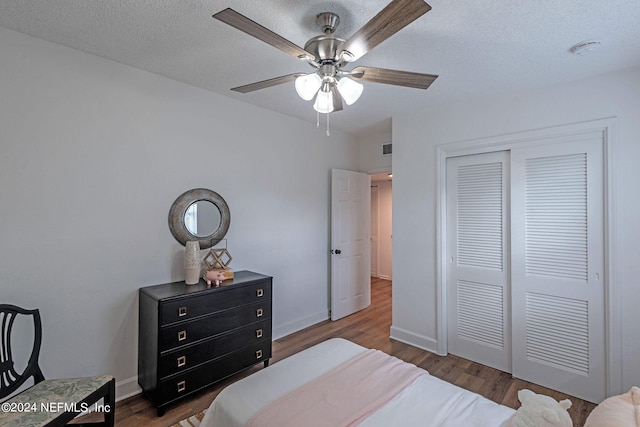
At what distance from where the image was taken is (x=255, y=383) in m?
1.60

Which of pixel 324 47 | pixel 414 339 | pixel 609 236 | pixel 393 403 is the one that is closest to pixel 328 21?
pixel 324 47

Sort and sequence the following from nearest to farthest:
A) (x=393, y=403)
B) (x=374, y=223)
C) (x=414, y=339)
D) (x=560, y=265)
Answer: (x=393, y=403)
(x=560, y=265)
(x=414, y=339)
(x=374, y=223)

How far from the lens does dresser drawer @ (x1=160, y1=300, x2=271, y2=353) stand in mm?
2193

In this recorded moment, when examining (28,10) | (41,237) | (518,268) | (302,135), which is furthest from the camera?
(302,135)

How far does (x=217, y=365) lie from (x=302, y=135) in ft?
8.88

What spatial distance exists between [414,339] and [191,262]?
2.54 metres

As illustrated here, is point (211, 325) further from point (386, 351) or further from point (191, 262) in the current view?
point (386, 351)

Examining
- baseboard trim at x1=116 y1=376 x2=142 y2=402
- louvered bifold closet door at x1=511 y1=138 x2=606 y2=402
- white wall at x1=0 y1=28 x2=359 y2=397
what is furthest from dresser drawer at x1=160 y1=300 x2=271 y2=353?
louvered bifold closet door at x1=511 y1=138 x2=606 y2=402

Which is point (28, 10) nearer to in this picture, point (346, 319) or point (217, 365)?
point (217, 365)

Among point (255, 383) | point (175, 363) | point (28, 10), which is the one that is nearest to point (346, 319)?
point (175, 363)

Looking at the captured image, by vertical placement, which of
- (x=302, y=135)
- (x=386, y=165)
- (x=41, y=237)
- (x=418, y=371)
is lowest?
(x=418, y=371)

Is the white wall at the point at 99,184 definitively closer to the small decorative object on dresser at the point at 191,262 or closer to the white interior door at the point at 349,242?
the small decorative object on dresser at the point at 191,262

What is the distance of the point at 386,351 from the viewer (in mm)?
3211

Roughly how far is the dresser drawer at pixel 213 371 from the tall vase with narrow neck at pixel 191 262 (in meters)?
0.70
